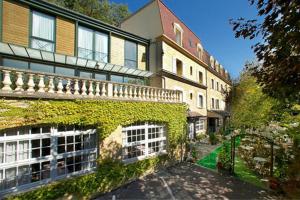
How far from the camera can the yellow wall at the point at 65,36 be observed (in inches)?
459

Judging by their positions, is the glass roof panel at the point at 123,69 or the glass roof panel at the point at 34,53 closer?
the glass roof panel at the point at 34,53

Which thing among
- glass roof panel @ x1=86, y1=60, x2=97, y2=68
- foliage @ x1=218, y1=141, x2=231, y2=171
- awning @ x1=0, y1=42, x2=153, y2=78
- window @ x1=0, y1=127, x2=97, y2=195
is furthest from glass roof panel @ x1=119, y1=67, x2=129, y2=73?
foliage @ x1=218, y1=141, x2=231, y2=171

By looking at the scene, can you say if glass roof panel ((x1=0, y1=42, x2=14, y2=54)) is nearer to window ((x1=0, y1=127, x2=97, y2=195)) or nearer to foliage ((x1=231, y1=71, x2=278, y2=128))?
window ((x1=0, y1=127, x2=97, y2=195))

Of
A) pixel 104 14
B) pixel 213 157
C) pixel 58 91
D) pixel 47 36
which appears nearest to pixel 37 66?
pixel 47 36

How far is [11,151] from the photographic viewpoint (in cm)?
664

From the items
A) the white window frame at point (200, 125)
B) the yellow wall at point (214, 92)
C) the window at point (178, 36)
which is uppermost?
the window at point (178, 36)

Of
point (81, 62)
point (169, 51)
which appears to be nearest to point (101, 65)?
point (81, 62)

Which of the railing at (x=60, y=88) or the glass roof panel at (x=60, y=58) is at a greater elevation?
the glass roof panel at (x=60, y=58)

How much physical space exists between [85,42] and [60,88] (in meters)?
6.33

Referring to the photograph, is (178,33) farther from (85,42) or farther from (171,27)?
(85,42)

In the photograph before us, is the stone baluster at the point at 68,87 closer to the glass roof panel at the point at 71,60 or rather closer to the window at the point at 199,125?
the glass roof panel at the point at 71,60

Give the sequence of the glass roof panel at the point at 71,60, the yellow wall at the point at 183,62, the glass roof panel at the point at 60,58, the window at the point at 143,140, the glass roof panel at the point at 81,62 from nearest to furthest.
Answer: the window at the point at 143,140 → the glass roof panel at the point at 60,58 → the glass roof panel at the point at 71,60 → the glass roof panel at the point at 81,62 → the yellow wall at the point at 183,62

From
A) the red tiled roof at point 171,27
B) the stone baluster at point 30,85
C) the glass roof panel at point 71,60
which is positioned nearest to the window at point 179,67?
the red tiled roof at point 171,27

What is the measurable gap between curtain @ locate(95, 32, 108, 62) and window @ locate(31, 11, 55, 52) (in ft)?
9.55
